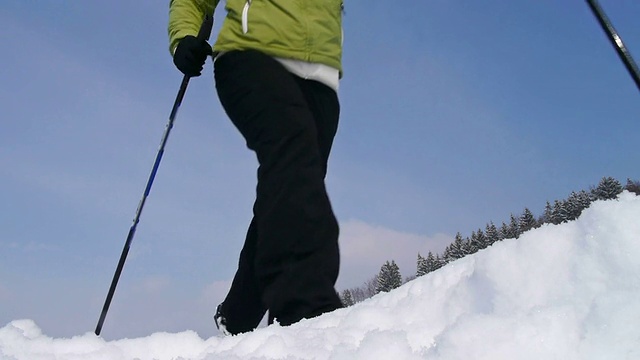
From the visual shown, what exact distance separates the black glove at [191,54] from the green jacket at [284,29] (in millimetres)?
135

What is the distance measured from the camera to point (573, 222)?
4.45 ft

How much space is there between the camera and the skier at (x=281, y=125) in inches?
89.1

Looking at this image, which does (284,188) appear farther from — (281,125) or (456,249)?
(456,249)

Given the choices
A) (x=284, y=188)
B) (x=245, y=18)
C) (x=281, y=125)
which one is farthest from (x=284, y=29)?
(x=284, y=188)

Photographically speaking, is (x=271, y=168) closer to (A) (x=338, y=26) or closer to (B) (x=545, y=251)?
(A) (x=338, y=26)

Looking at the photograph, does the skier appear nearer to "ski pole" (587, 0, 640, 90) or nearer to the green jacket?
the green jacket

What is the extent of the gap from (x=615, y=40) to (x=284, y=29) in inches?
55.7

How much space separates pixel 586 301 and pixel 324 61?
2.01 m

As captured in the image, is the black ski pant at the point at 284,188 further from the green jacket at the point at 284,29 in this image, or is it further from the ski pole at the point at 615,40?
the ski pole at the point at 615,40

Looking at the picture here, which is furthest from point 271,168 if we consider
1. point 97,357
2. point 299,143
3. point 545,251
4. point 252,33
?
point 545,251

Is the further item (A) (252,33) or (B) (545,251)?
(A) (252,33)

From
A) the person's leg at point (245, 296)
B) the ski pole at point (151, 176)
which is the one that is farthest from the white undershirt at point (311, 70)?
the person's leg at point (245, 296)

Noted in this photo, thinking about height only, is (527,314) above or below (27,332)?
below

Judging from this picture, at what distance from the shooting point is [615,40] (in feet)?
8.04
